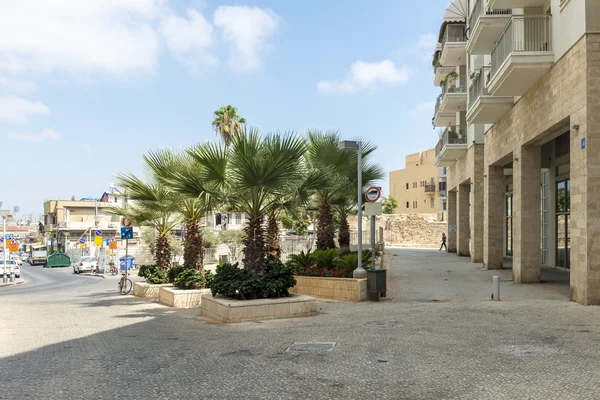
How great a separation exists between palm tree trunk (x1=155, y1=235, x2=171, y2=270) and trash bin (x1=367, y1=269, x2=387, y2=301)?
9507mm

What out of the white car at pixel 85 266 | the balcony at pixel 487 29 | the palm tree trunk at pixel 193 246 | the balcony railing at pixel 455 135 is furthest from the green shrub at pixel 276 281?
the white car at pixel 85 266

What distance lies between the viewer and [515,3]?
54.5ft

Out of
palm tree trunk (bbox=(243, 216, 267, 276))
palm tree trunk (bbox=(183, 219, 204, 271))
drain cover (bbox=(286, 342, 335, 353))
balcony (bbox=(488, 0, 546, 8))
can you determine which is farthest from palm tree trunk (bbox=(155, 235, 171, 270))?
balcony (bbox=(488, 0, 546, 8))

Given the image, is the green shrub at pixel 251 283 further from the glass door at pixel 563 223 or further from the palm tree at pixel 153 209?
the glass door at pixel 563 223

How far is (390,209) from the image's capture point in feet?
314

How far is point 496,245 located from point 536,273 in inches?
237

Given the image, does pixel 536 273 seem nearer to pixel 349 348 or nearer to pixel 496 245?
pixel 496 245

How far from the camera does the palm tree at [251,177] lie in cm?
1243

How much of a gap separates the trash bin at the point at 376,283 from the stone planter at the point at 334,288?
0.27 metres

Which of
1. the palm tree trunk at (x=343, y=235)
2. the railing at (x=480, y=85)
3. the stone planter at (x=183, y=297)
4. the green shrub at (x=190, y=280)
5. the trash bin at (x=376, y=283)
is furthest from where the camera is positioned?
the palm tree trunk at (x=343, y=235)

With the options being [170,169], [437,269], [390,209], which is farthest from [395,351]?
[390,209]

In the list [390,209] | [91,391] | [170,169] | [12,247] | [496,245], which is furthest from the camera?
[390,209]

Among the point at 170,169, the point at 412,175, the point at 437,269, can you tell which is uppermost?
the point at 412,175

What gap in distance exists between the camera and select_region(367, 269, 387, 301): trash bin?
572 inches
